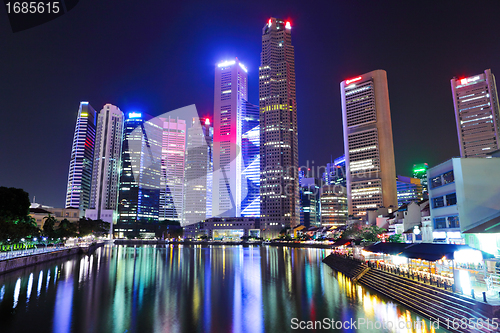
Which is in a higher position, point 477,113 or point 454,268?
point 477,113

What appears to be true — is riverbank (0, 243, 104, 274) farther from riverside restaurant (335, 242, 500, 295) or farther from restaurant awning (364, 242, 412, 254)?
riverside restaurant (335, 242, 500, 295)

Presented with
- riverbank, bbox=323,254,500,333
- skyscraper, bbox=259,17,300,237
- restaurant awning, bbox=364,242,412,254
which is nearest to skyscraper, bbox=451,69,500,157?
skyscraper, bbox=259,17,300,237

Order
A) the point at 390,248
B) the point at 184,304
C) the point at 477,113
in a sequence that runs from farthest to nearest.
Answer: the point at 477,113, the point at 390,248, the point at 184,304

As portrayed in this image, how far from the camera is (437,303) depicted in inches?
728

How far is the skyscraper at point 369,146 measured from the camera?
173750mm

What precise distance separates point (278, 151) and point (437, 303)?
16314cm

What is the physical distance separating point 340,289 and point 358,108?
587 feet

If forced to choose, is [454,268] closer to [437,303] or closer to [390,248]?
[437,303]

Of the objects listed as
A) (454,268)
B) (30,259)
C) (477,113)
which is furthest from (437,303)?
(477,113)

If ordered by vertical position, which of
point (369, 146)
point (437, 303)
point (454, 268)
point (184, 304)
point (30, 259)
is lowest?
point (184, 304)

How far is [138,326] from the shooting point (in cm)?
1766

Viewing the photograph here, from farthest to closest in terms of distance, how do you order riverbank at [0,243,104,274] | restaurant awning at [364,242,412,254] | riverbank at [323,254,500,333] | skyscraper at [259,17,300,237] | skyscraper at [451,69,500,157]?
skyscraper at [259,17,300,237], skyscraper at [451,69,500,157], riverbank at [0,243,104,274], restaurant awning at [364,242,412,254], riverbank at [323,254,500,333]

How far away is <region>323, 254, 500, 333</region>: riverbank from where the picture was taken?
14578mm

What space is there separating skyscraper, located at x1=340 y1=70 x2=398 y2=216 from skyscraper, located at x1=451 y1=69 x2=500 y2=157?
4515 centimetres
